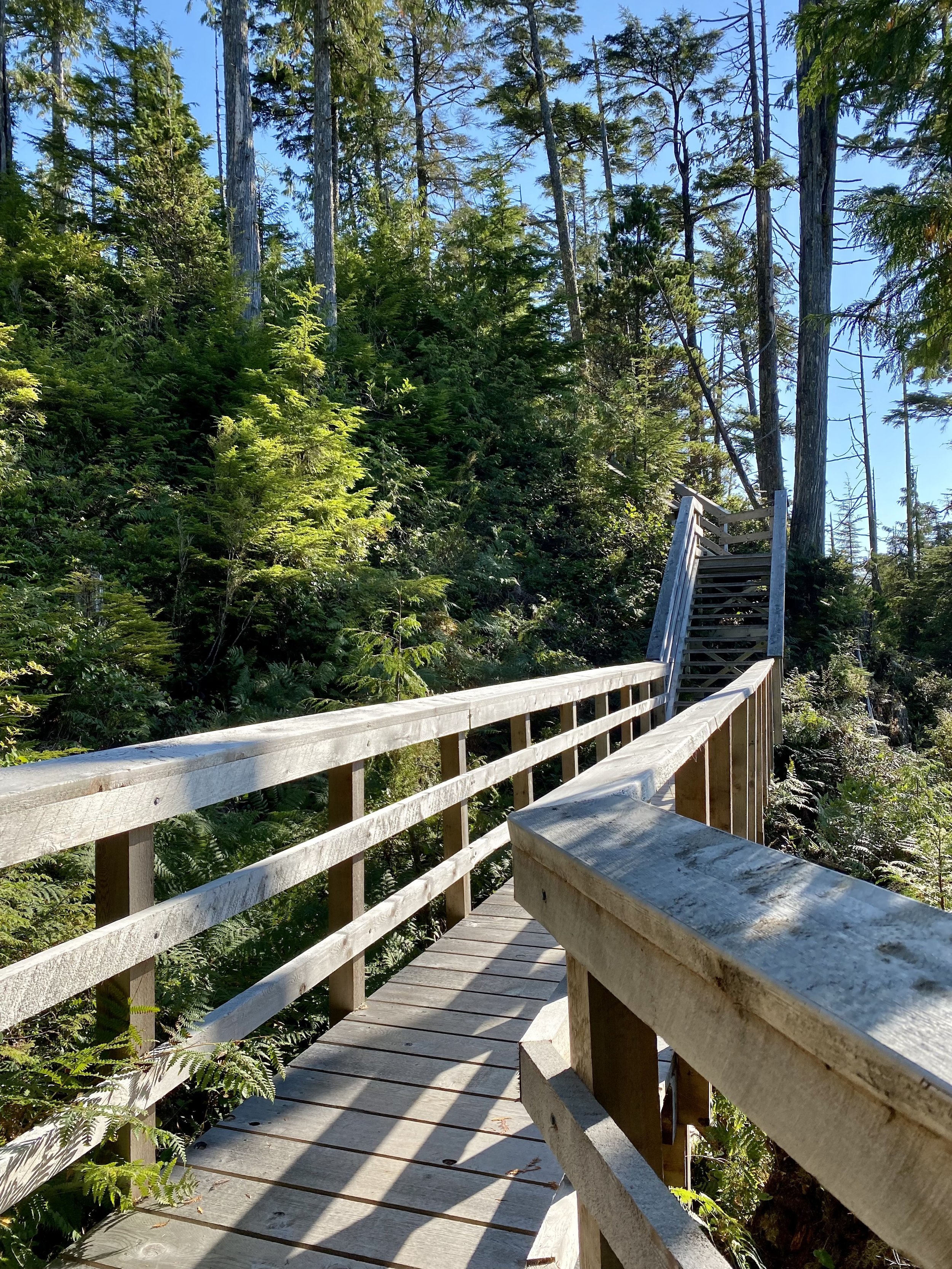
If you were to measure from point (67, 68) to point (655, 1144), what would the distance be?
26939mm

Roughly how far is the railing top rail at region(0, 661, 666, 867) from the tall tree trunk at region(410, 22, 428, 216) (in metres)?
21.6

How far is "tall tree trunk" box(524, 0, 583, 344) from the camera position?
19422 mm

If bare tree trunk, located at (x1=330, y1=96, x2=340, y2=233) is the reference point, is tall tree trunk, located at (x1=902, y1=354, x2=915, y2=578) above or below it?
below

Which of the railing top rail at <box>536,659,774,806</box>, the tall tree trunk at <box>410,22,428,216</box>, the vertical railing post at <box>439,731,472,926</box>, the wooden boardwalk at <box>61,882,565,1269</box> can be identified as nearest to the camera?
the railing top rail at <box>536,659,774,806</box>

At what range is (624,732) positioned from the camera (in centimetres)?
746

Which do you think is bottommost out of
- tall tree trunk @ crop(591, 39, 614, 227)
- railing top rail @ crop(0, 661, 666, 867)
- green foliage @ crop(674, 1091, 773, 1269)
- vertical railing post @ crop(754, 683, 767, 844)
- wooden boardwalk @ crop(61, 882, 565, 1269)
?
green foliage @ crop(674, 1091, 773, 1269)

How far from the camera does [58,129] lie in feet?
58.1

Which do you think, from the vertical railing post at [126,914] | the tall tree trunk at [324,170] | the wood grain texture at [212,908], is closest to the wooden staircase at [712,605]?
the wood grain texture at [212,908]

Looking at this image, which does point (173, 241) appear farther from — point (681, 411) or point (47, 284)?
point (681, 411)

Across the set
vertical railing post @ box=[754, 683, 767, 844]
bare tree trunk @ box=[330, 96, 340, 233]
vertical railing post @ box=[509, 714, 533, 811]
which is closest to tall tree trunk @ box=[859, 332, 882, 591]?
bare tree trunk @ box=[330, 96, 340, 233]

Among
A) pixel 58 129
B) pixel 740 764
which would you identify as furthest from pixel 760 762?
pixel 58 129

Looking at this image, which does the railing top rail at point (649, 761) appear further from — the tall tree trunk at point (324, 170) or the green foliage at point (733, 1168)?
the tall tree trunk at point (324, 170)

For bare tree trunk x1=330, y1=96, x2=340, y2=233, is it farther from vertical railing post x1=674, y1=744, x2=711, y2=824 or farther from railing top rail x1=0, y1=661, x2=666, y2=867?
vertical railing post x1=674, y1=744, x2=711, y2=824

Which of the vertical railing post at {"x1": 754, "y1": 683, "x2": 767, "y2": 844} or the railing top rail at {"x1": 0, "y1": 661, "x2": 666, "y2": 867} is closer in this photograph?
the railing top rail at {"x1": 0, "y1": 661, "x2": 666, "y2": 867}
